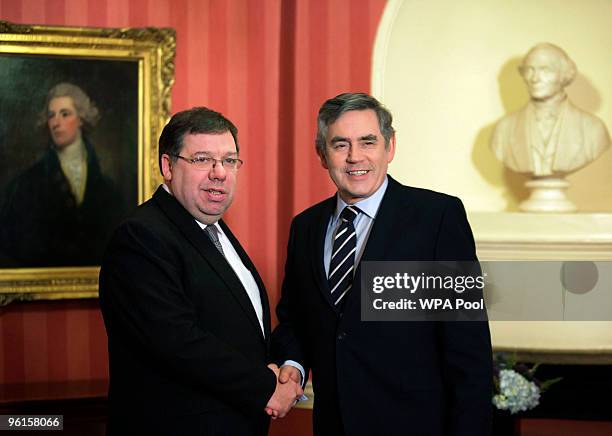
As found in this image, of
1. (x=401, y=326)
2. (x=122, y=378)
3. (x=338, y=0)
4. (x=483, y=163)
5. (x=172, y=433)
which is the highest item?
(x=338, y=0)

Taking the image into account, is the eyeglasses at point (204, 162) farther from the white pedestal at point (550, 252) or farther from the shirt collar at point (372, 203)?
the white pedestal at point (550, 252)

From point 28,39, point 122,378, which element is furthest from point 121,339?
point 28,39

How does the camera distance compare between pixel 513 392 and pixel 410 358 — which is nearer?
pixel 410 358

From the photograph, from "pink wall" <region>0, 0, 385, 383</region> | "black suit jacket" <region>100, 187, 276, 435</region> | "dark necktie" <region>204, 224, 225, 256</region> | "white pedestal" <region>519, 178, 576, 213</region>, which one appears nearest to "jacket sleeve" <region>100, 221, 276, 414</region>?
"black suit jacket" <region>100, 187, 276, 435</region>

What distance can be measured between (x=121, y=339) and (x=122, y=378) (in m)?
0.12

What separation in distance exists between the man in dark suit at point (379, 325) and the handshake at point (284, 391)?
0.03ft

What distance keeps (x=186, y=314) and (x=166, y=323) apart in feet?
0.22

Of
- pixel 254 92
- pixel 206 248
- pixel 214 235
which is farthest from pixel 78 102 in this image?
pixel 206 248

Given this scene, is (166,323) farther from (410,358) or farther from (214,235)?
(410,358)

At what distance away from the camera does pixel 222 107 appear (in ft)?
15.2

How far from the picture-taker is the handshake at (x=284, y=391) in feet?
7.57

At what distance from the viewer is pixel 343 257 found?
91.1 inches

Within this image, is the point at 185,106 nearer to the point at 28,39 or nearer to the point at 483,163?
the point at 28,39

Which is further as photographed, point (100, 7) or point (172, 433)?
point (100, 7)
